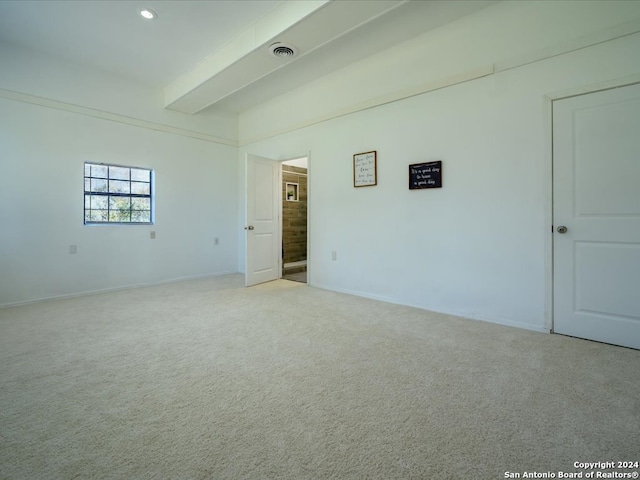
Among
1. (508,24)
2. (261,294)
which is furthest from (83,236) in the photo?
(508,24)

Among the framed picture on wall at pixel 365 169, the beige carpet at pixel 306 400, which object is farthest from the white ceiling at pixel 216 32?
the beige carpet at pixel 306 400

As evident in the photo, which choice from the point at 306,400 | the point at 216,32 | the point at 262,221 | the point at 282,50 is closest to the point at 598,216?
the point at 306,400

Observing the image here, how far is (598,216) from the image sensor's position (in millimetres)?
2453

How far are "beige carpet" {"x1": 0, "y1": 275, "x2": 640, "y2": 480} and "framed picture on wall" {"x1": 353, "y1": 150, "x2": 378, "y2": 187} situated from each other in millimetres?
1796

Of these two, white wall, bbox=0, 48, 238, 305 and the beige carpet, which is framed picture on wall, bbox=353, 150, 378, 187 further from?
white wall, bbox=0, 48, 238, 305

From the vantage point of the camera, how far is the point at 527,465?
1238mm

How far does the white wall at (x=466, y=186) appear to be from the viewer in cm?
262

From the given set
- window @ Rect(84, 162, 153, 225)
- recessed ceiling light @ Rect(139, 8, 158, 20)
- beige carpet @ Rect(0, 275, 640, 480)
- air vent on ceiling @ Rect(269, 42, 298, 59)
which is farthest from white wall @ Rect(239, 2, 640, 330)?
window @ Rect(84, 162, 153, 225)

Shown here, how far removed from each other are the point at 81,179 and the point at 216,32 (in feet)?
8.79

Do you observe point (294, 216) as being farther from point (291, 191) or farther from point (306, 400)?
point (306, 400)

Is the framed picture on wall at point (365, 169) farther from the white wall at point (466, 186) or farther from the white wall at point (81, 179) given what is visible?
the white wall at point (81, 179)

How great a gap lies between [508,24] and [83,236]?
5.53m

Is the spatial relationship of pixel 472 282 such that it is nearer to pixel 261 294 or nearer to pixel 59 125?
pixel 261 294

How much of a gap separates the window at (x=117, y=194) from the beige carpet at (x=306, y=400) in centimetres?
185
